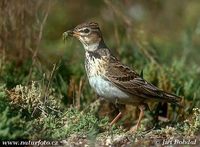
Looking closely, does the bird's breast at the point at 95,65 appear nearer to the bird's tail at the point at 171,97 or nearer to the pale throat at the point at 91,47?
the pale throat at the point at 91,47

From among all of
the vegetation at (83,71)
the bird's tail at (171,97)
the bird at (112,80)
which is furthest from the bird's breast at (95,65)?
the bird's tail at (171,97)

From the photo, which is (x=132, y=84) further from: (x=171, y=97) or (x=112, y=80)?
(x=171, y=97)

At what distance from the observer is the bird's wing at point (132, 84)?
25.4 feet

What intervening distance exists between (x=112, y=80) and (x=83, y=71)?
1407mm

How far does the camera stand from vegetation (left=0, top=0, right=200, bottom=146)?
22.5 feet

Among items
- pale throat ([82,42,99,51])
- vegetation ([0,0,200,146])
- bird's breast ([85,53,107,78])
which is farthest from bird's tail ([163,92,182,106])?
pale throat ([82,42,99,51])

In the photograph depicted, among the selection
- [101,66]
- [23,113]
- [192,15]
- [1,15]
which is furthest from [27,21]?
[192,15]

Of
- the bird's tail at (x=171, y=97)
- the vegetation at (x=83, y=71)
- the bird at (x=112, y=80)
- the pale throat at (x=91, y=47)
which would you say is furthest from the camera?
the pale throat at (x=91, y=47)

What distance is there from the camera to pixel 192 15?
12883 millimetres

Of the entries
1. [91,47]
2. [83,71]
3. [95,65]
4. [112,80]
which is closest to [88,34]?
[91,47]

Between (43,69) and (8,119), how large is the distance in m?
2.53

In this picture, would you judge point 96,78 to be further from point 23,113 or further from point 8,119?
point 8,119

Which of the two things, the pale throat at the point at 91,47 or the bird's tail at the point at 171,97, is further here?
the pale throat at the point at 91,47

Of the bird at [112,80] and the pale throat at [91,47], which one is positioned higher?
the pale throat at [91,47]
